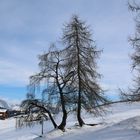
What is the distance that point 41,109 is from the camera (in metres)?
35.4

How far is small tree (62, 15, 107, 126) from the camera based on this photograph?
3391 centimetres

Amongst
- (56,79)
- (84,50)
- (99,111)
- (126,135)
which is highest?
(84,50)

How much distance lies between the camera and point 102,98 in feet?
113

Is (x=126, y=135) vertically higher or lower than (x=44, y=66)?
lower

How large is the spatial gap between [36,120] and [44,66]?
5114mm

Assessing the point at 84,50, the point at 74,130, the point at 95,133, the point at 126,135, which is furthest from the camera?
the point at 84,50

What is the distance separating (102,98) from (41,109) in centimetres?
545

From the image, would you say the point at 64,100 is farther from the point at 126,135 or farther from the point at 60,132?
the point at 126,135

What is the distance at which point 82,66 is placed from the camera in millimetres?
34094

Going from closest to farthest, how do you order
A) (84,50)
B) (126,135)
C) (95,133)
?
1. (126,135)
2. (95,133)
3. (84,50)

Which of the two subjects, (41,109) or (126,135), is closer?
(126,135)

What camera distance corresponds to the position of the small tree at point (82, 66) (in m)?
33.9

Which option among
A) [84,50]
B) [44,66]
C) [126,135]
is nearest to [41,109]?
[44,66]

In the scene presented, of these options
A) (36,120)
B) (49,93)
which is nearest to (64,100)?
(49,93)
